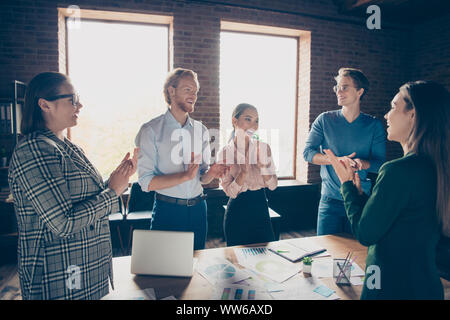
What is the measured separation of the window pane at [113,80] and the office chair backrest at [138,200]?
2.14 ft

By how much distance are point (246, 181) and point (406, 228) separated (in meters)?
1.21

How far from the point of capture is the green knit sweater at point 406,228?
1.05 metres

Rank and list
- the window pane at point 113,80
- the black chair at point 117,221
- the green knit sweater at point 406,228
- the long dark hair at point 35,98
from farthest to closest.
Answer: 1. the window pane at point 113,80
2. the black chair at point 117,221
3. the long dark hair at point 35,98
4. the green knit sweater at point 406,228

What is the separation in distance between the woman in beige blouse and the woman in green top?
3.51 ft

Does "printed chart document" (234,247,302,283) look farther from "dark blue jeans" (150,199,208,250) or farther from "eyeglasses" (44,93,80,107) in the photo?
"eyeglasses" (44,93,80,107)

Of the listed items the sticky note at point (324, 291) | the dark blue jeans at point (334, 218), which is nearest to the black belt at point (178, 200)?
the sticky note at point (324, 291)

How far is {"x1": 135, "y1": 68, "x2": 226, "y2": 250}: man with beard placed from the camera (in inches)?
72.7

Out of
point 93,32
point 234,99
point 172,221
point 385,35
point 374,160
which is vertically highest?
point 385,35

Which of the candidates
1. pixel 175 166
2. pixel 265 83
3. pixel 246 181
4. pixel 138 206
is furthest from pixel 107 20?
pixel 246 181

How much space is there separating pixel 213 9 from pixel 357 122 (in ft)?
8.92

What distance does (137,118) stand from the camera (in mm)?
4250

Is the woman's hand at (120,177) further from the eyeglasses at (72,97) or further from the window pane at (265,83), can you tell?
the window pane at (265,83)
